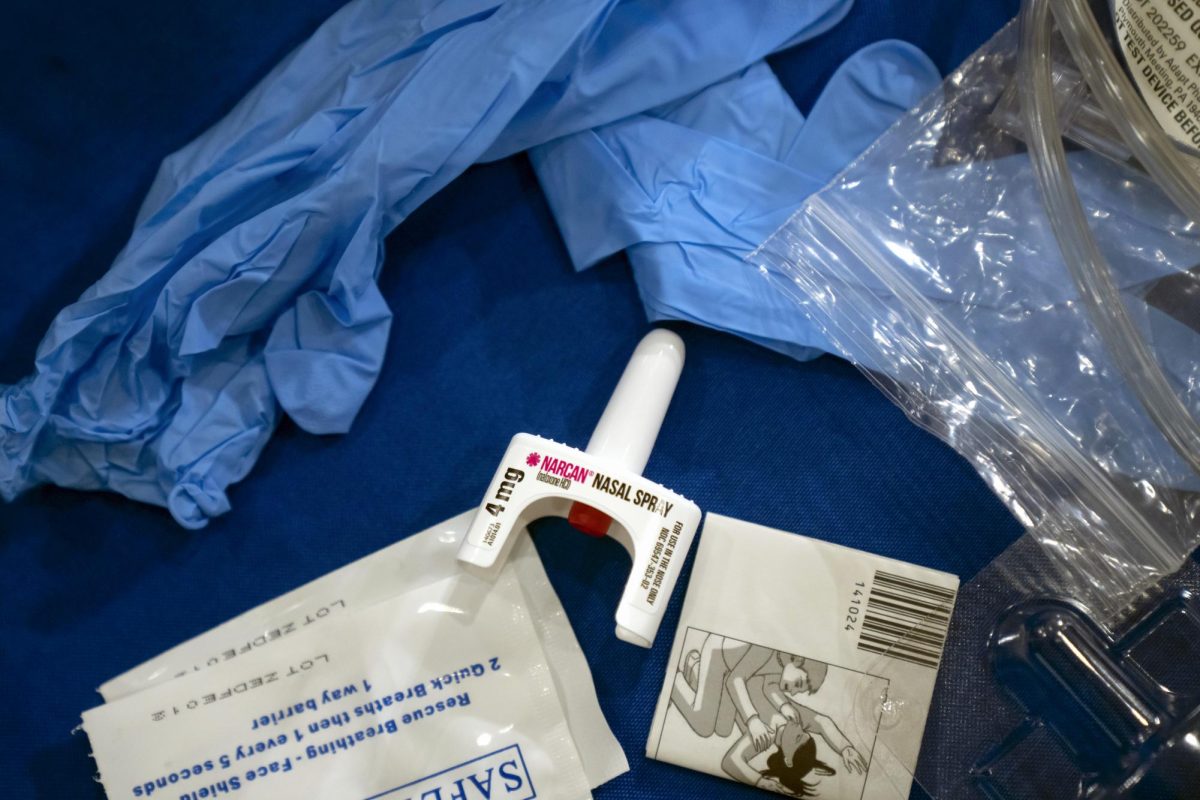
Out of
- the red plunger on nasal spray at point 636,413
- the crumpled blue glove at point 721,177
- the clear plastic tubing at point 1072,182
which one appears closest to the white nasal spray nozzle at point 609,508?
the red plunger on nasal spray at point 636,413

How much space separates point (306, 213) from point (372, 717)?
0.38 m

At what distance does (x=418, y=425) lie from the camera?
768mm

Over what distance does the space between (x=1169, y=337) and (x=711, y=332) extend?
327 mm

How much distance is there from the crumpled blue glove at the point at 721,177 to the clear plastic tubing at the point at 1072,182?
9cm

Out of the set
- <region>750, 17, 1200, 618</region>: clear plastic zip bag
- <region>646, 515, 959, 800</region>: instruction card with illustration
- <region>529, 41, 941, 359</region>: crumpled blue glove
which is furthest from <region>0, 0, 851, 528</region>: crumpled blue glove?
<region>646, 515, 959, 800</region>: instruction card with illustration

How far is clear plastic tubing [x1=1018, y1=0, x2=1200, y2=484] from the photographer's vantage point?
2.10 ft

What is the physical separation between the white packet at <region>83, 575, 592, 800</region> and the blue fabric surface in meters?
0.04

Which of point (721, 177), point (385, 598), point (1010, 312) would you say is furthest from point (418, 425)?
point (1010, 312)

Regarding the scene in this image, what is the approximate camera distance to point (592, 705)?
729mm

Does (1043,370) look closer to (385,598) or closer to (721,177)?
(721,177)

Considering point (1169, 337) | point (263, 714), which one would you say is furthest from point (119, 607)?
point (1169, 337)

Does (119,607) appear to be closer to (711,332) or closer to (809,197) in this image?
(711,332)

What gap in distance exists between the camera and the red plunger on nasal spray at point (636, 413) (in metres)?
0.68

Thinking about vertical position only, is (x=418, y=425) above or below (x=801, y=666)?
above
